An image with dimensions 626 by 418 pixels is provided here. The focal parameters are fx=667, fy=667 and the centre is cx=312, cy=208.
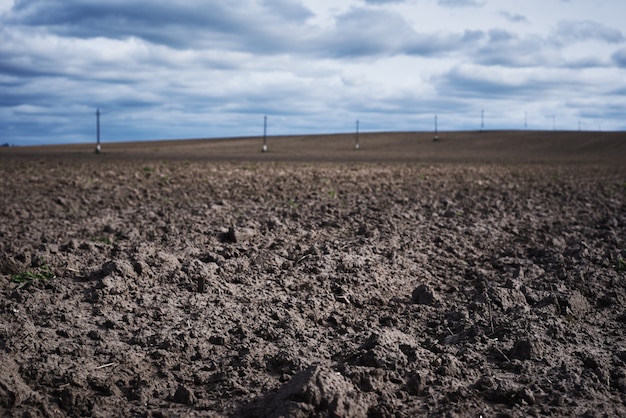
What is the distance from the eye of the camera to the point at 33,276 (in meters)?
6.31

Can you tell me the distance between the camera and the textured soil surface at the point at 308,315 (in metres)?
4.09

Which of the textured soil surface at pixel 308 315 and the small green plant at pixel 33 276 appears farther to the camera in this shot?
the small green plant at pixel 33 276

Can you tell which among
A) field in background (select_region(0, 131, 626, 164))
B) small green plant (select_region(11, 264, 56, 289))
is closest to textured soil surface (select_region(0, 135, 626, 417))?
small green plant (select_region(11, 264, 56, 289))

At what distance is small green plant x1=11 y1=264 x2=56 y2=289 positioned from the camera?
620 cm

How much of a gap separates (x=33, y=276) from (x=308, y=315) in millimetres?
2685

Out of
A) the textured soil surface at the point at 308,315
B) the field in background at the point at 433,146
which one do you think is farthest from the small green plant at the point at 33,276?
the field in background at the point at 433,146

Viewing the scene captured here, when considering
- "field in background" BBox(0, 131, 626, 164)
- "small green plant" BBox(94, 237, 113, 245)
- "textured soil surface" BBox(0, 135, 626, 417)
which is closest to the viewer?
"textured soil surface" BBox(0, 135, 626, 417)

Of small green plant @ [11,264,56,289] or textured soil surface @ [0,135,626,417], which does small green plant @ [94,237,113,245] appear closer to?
textured soil surface @ [0,135,626,417]

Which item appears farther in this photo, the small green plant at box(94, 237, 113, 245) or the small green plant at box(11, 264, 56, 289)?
the small green plant at box(94, 237, 113, 245)

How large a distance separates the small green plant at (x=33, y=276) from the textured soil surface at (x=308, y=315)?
0.02 metres

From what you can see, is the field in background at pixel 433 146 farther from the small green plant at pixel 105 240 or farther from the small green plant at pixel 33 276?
the small green plant at pixel 33 276

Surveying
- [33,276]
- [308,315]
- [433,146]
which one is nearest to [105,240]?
[33,276]

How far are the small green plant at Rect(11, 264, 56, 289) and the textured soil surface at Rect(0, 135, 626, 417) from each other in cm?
2

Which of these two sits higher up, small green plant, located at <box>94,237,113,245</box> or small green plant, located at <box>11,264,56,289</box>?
small green plant, located at <box>94,237,113,245</box>
